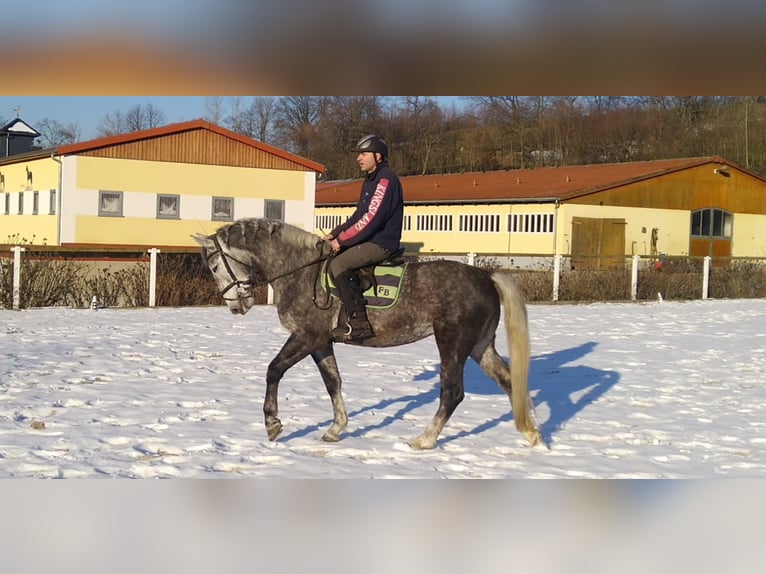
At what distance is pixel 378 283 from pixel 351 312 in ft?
1.04

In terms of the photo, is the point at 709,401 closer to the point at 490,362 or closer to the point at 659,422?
the point at 659,422

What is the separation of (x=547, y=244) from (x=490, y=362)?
2845 centimetres

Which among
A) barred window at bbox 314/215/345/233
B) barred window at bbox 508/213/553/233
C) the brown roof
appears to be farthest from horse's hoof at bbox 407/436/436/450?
barred window at bbox 314/215/345/233

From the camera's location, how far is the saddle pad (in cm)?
701

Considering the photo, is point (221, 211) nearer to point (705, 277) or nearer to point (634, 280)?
point (634, 280)

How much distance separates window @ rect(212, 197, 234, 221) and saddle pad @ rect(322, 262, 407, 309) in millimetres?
21606

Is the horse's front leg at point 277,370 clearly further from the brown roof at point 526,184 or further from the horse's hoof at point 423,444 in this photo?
the brown roof at point 526,184

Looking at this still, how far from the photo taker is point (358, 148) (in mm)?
6957

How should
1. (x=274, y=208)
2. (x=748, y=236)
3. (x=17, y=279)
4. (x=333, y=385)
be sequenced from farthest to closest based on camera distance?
(x=748, y=236)
(x=274, y=208)
(x=17, y=279)
(x=333, y=385)

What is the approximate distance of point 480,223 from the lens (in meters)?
38.0

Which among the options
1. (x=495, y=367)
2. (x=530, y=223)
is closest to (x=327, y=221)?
(x=530, y=223)

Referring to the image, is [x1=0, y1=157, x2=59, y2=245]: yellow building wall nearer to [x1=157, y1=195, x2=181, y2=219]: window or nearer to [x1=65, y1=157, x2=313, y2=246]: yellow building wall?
[x1=65, y1=157, x2=313, y2=246]: yellow building wall
